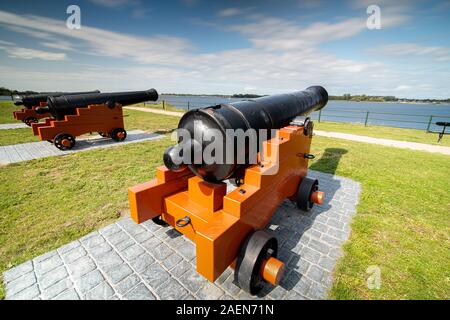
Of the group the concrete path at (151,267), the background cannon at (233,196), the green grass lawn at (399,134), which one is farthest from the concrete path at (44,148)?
the green grass lawn at (399,134)

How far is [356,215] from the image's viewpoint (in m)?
3.47

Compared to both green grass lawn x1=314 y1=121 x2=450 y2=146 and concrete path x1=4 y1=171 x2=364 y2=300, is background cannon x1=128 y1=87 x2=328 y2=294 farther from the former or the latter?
green grass lawn x1=314 y1=121 x2=450 y2=146

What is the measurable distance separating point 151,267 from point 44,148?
6.65 metres

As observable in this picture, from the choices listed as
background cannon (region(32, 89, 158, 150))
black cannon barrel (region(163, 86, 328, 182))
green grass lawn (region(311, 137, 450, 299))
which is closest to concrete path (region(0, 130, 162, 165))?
background cannon (region(32, 89, 158, 150))

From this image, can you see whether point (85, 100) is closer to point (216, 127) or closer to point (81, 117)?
point (81, 117)

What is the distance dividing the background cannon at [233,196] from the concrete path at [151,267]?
278 millimetres

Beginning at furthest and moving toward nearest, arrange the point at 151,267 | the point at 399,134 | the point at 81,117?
the point at 399,134 < the point at 81,117 < the point at 151,267

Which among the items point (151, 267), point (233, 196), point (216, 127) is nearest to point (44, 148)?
point (151, 267)

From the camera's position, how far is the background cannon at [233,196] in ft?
6.13

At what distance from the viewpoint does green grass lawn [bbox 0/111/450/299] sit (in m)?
2.33

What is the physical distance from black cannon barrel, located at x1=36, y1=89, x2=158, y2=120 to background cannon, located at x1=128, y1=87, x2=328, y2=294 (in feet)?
19.2

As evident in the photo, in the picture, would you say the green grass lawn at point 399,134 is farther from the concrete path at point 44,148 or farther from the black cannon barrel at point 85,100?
the concrete path at point 44,148
